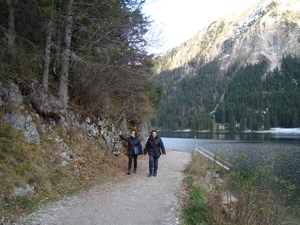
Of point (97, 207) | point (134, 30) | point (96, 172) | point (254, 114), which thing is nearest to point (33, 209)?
point (97, 207)

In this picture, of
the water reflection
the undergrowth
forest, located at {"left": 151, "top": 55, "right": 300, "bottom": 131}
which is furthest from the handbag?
forest, located at {"left": 151, "top": 55, "right": 300, "bottom": 131}

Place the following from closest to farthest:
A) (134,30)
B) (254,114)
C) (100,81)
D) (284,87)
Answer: (134,30) < (100,81) < (254,114) < (284,87)

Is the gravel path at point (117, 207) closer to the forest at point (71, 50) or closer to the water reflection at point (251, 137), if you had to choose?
the forest at point (71, 50)

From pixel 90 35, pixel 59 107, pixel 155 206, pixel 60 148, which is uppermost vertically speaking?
pixel 90 35

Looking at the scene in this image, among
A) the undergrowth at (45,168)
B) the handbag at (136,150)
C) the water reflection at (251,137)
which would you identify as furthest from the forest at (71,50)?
the water reflection at (251,137)

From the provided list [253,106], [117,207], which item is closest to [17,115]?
[117,207]

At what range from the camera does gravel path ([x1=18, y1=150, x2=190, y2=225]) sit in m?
5.37

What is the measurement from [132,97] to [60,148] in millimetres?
8583

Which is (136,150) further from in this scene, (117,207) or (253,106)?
(253,106)

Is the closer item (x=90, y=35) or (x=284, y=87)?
(x=90, y=35)

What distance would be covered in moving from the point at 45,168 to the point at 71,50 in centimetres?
548

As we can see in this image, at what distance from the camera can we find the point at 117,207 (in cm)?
618

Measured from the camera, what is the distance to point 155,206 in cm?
644

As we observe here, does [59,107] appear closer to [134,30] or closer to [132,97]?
[134,30]
